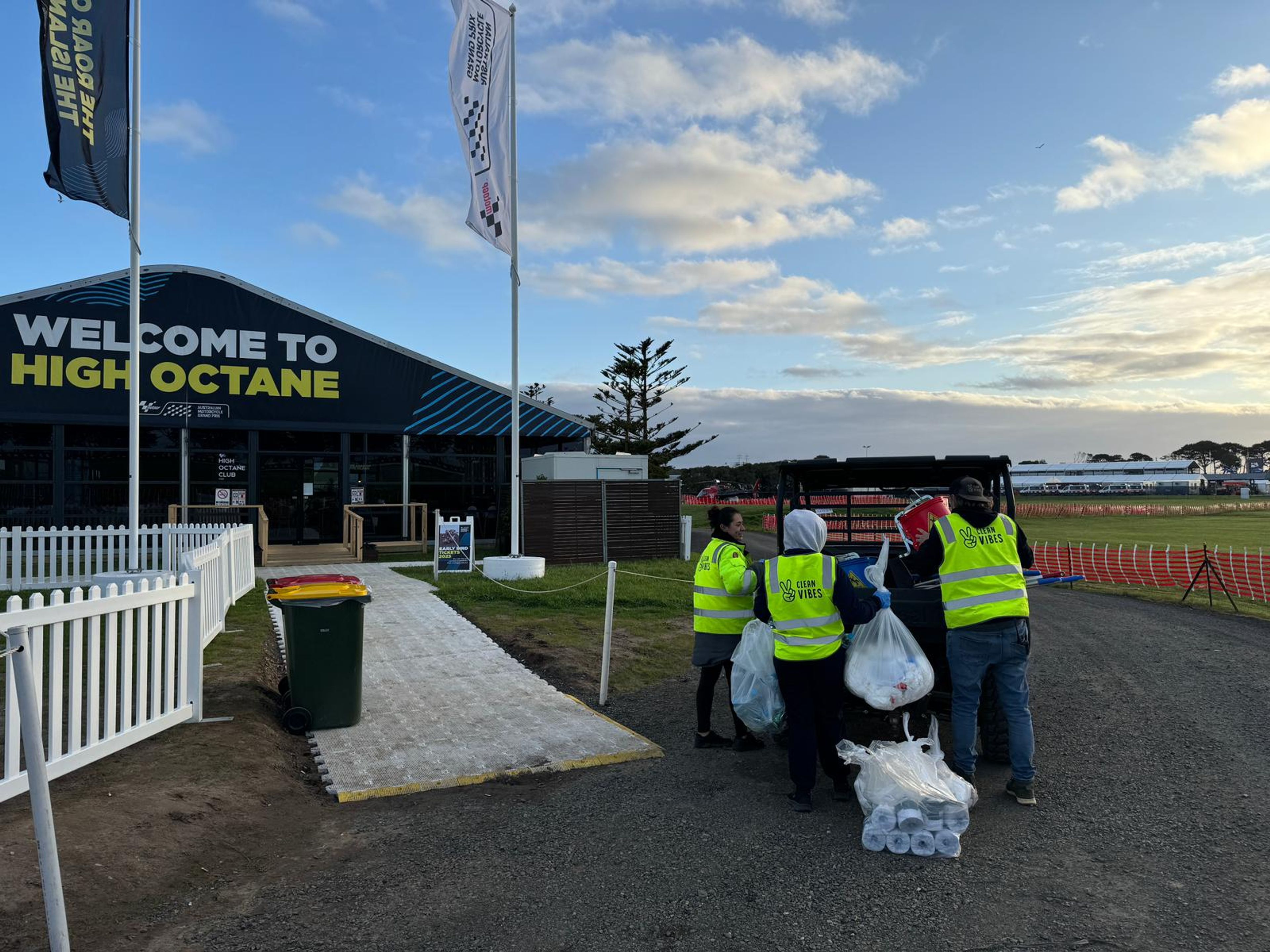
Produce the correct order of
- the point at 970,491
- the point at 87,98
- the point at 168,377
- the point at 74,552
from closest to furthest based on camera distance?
1. the point at 970,491
2. the point at 87,98
3. the point at 74,552
4. the point at 168,377

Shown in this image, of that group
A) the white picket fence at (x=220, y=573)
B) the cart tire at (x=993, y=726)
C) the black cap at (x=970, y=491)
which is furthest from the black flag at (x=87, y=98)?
the cart tire at (x=993, y=726)

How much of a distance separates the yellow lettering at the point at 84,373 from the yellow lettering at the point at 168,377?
1087 millimetres

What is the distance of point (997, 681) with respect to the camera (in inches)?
196

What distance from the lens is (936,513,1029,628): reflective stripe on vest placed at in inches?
191

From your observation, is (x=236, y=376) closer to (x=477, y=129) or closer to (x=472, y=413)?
(x=472, y=413)

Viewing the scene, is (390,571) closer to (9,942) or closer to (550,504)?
(550,504)

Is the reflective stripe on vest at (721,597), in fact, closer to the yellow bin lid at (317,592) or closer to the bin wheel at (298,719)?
the yellow bin lid at (317,592)

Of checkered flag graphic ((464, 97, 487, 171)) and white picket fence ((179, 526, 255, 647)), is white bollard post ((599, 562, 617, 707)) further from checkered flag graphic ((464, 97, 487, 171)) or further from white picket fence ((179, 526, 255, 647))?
checkered flag graphic ((464, 97, 487, 171))

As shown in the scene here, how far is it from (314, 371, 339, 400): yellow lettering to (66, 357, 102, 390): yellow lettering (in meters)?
4.61

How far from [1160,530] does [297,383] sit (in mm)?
38753

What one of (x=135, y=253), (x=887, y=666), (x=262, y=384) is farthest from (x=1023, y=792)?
(x=262, y=384)

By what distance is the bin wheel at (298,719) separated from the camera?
6.31 metres

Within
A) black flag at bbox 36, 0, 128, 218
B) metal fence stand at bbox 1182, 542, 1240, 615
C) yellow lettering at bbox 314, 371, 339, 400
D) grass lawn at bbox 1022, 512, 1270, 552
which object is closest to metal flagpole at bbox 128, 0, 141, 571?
black flag at bbox 36, 0, 128, 218

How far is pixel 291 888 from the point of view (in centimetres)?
386
